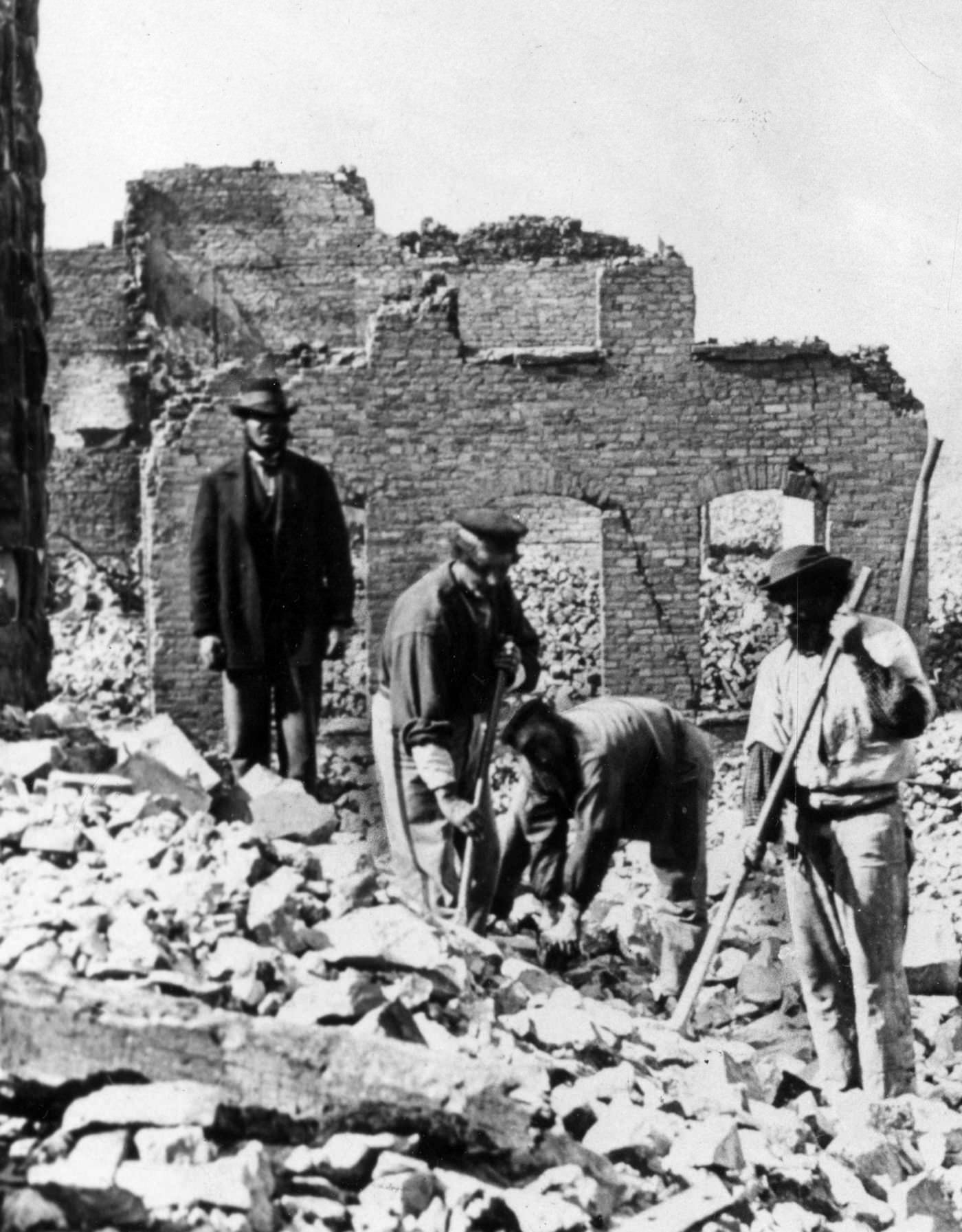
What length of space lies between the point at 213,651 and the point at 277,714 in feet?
1.44

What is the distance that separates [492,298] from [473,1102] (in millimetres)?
17531

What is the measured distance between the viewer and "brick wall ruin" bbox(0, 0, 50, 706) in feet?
21.8

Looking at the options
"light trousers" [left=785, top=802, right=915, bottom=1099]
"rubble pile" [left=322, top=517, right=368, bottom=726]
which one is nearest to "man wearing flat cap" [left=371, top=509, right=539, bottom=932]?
"light trousers" [left=785, top=802, right=915, bottom=1099]

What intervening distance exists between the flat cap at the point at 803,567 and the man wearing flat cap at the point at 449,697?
1.06m

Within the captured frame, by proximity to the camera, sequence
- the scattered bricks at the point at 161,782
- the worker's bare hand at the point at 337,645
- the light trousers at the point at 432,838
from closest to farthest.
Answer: the scattered bricks at the point at 161,782 < the light trousers at the point at 432,838 < the worker's bare hand at the point at 337,645

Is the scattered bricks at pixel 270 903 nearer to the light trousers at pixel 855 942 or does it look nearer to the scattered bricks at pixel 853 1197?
the scattered bricks at pixel 853 1197

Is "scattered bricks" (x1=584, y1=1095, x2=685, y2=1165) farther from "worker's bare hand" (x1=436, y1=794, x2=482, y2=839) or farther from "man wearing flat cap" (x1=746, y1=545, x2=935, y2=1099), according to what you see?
"worker's bare hand" (x1=436, y1=794, x2=482, y2=839)

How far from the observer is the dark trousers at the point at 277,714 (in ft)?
21.5

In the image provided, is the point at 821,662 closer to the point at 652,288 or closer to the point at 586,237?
the point at 652,288

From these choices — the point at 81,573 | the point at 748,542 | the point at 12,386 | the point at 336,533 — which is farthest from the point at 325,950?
the point at 748,542

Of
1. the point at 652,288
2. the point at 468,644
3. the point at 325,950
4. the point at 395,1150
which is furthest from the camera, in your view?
the point at 652,288

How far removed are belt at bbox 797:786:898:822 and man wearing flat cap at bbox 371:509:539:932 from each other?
133 cm

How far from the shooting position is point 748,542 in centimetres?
2111

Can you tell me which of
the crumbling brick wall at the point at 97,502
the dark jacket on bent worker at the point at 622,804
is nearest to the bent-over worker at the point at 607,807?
the dark jacket on bent worker at the point at 622,804
